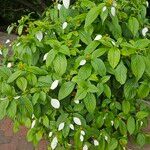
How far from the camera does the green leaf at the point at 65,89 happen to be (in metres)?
2.66

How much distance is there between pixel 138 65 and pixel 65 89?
0.50m

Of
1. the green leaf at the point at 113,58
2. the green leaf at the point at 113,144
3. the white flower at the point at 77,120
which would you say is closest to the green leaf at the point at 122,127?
the green leaf at the point at 113,144

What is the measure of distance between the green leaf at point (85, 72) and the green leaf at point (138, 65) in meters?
0.28

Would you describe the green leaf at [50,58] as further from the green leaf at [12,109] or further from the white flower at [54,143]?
the white flower at [54,143]

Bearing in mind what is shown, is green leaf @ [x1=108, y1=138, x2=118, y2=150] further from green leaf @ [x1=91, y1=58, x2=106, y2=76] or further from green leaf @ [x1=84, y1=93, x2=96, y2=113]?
green leaf @ [x1=91, y1=58, x2=106, y2=76]

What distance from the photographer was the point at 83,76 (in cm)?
269

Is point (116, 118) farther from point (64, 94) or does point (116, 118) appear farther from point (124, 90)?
point (64, 94)

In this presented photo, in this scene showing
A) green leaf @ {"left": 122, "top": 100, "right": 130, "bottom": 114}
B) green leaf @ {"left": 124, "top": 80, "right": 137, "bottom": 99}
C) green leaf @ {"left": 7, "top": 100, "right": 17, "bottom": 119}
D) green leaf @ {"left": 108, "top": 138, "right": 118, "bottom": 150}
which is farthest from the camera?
green leaf @ {"left": 108, "top": 138, "right": 118, "bottom": 150}

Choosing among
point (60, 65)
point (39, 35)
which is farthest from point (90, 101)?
point (39, 35)

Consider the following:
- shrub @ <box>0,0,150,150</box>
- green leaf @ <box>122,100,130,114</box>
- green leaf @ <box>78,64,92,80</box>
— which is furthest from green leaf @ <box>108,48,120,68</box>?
green leaf @ <box>122,100,130,114</box>

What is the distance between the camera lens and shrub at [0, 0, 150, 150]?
2660mm

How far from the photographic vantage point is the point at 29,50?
9.37 feet

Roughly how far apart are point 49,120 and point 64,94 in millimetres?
343

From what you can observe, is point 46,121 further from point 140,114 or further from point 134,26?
point 134,26
